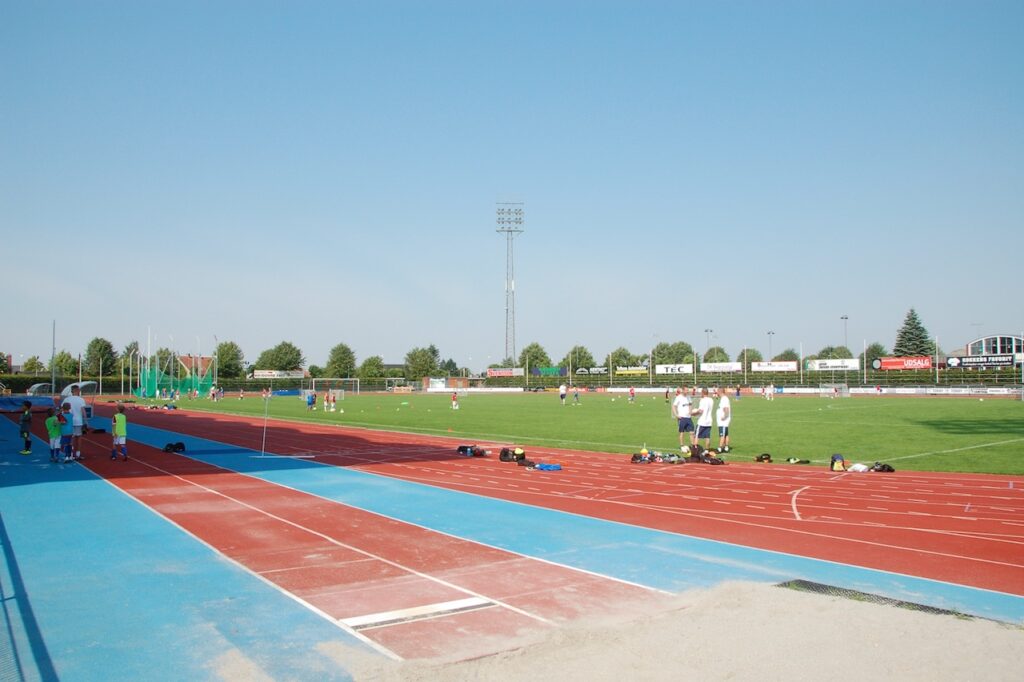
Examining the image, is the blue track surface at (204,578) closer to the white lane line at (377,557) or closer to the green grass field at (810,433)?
the white lane line at (377,557)

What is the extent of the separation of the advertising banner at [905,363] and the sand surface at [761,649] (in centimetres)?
10462

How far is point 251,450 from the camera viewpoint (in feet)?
81.1

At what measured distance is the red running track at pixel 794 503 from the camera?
9.44 m

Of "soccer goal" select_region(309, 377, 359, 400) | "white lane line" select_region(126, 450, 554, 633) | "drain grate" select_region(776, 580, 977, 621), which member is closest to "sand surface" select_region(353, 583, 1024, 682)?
"drain grate" select_region(776, 580, 977, 621)

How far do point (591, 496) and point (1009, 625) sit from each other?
851 cm

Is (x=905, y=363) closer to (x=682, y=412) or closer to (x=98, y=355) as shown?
(x=682, y=412)

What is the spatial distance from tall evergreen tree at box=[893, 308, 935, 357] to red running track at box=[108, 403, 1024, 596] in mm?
118777

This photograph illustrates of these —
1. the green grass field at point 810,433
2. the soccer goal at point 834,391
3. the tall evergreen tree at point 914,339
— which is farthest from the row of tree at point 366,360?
the green grass field at point 810,433

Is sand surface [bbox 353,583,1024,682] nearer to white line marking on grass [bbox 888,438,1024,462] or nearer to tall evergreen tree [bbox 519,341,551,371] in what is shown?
white line marking on grass [bbox 888,438,1024,462]

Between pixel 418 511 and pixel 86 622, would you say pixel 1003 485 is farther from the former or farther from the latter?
pixel 86 622

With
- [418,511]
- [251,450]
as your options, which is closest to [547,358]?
[251,450]

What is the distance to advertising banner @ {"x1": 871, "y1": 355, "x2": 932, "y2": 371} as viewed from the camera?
98062 mm

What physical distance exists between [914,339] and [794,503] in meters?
126

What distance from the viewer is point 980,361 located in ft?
296
